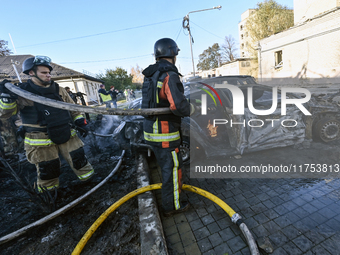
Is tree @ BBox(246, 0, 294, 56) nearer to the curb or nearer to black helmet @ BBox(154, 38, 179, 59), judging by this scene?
black helmet @ BBox(154, 38, 179, 59)

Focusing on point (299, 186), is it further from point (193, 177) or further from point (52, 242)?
point (52, 242)

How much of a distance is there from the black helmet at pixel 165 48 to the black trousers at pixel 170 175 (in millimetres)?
1154

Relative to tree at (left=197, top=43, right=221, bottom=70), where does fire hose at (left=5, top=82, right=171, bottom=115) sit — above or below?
below

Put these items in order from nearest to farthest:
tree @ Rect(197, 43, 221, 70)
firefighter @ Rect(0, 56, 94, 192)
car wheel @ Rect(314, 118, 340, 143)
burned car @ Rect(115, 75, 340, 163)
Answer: firefighter @ Rect(0, 56, 94, 192) < burned car @ Rect(115, 75, 340, 163) < car wheel @ Rect(314, 118, 340, 143) < tree @ Rect(197, 43, 221, 70)

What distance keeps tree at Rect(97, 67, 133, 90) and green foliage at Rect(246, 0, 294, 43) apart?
68.8ft

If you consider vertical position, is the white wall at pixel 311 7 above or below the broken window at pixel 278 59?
above

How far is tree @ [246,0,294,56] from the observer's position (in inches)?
818

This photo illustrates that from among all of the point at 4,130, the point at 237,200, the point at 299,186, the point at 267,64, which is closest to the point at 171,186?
the point at 237,200

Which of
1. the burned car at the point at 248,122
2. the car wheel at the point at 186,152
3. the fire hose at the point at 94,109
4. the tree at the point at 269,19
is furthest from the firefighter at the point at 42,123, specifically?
the tree at the point at 269,19

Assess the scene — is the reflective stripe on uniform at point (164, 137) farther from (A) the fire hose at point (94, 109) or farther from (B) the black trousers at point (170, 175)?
(A) the fire hose at point (94, 109)

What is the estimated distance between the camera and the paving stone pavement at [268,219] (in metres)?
1.73

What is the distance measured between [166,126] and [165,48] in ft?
3.14

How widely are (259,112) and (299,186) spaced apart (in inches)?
56.0

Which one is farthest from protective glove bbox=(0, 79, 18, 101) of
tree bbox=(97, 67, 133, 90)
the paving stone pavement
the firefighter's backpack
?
tree bbox=(97, 67, 133, 90)
